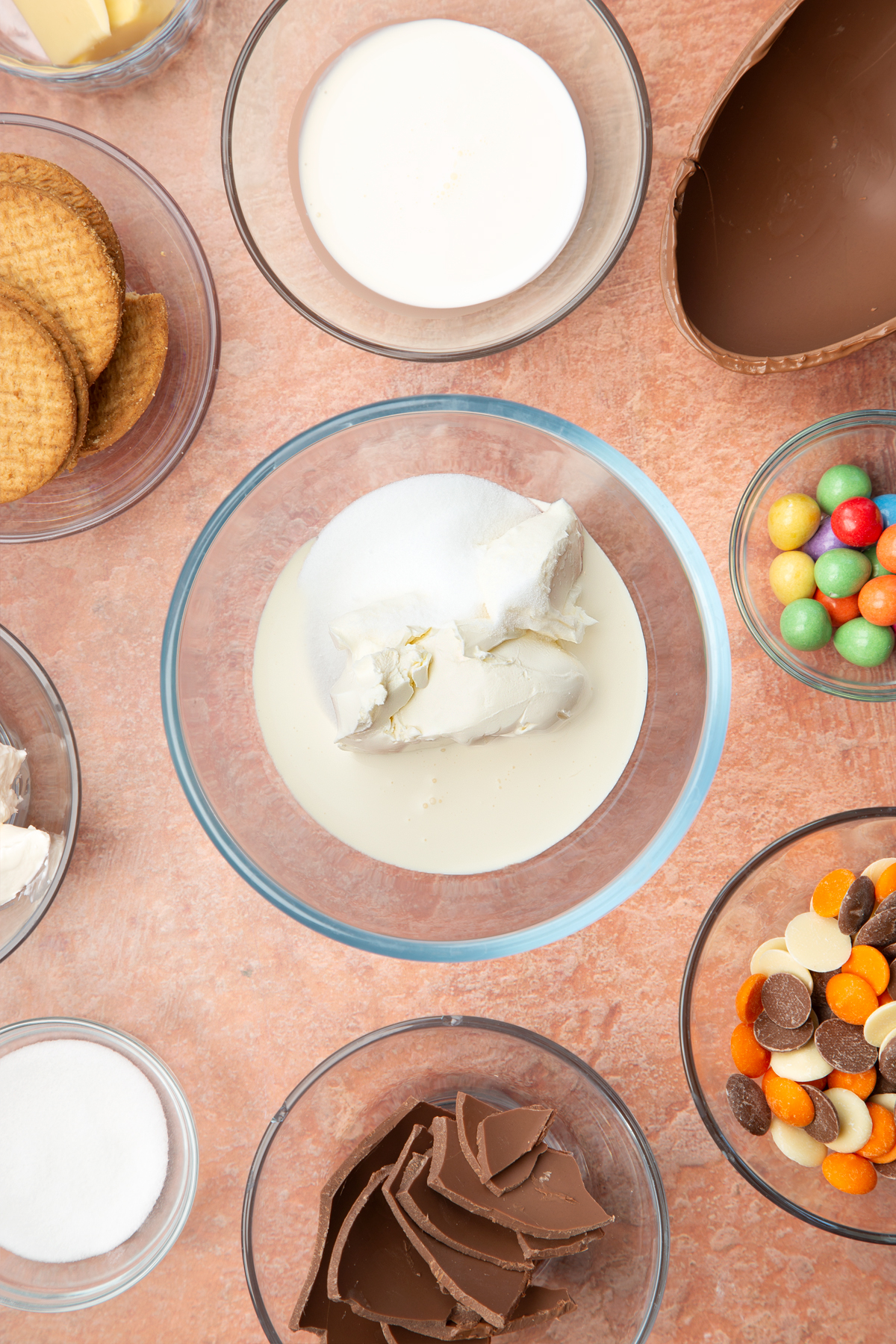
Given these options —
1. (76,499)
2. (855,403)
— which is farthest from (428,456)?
(855,403)

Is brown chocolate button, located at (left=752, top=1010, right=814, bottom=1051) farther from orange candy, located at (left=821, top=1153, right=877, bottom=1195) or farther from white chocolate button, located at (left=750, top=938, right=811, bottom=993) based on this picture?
orange candy, located at (left=821, top=1153, right=877, bottom=1195)

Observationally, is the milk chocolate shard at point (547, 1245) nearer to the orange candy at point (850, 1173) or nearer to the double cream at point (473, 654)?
the orange candy at point (850, 1173)

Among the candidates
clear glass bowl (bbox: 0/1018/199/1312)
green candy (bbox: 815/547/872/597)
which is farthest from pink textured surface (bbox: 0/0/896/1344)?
green candy (bbox: 815/547/872/597)

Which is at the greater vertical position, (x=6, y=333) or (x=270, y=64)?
(x=270, y=64)

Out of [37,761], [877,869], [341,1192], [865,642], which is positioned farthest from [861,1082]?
[37,761]

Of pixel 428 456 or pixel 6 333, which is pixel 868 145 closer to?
pixel 428 456

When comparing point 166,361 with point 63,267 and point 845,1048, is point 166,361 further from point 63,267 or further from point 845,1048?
point 845,1048

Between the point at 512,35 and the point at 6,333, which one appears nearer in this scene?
the point at 6,333
